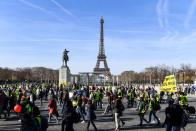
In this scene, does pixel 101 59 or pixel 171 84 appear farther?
pixel 101 59

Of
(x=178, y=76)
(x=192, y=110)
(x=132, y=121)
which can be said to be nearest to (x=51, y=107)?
(x=132, y=121)

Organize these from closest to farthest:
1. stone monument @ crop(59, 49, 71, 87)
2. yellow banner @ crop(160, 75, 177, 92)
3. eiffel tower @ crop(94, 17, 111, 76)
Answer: yellow banner @ crop(160, 75, 177, 92), stone monument @ crop(59, 49, 71, 87), eiffel tower @ crop(94, 17, 111, 76)

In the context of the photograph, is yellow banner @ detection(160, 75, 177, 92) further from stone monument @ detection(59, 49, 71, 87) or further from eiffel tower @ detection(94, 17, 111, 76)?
eiffel tower @ detection(94, 17, 111, 76)

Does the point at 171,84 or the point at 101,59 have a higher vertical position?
the point at 101,59

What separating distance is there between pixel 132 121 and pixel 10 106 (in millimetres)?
7053

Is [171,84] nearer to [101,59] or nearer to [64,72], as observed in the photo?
[64,72]

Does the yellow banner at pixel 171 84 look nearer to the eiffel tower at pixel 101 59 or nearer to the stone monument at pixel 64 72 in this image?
the stone monument at pixel 64 72

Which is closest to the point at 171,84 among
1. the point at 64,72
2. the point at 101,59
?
the point at 64,72

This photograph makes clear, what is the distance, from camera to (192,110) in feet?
67.5

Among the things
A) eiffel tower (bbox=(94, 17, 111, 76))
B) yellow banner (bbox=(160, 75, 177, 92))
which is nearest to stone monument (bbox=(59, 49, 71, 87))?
yellow banner (bbox=(160, 75, 177, 92))

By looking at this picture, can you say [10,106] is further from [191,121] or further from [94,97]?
[191,121]

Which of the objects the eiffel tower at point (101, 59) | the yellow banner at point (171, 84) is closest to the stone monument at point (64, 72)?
the yellow banner at point (171, 84)

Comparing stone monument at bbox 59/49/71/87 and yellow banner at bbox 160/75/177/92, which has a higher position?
stone monument at bbox 59/49/71/87

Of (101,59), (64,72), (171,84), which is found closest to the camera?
(171,84)
